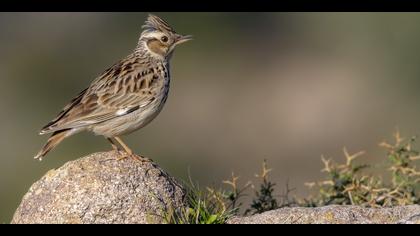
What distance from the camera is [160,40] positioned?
1316 centimetres

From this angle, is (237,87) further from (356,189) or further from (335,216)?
(335,216)

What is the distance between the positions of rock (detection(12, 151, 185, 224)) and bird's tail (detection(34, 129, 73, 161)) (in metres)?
1.39

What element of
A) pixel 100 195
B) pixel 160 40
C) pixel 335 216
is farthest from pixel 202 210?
pixel 160 40

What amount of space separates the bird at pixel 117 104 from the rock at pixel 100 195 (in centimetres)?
117

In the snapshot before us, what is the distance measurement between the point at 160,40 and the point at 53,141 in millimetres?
2109

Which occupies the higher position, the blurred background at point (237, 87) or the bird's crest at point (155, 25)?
the blurred background at point (237, 87)

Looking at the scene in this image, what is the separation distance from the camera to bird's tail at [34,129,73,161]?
11534 millimetres

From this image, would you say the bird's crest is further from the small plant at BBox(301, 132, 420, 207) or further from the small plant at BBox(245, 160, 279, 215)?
the small plant at BBox(301, 132, 420, 207)

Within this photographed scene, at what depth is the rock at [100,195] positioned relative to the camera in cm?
976

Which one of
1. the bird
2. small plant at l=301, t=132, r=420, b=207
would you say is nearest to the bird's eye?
the bird

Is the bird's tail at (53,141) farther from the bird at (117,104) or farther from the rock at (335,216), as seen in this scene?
the rock at (335,216)

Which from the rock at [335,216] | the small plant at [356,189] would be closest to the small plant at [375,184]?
the small plant at [356,189]
